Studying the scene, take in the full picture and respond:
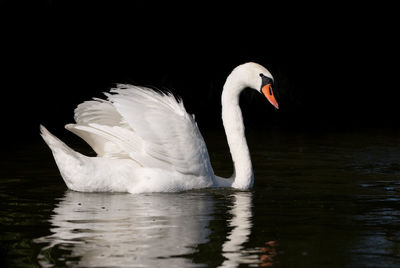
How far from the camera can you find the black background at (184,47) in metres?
20.1

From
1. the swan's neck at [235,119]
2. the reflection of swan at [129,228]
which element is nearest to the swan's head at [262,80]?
the swan's neck at [235,119]

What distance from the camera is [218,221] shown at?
7629mm

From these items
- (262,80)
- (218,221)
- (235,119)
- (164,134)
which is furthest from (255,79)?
(218,221)

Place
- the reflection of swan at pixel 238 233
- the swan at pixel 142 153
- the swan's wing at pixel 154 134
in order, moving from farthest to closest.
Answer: the swan's wing at pixel 154 134
the swan at pixel 142 153
the reflection of swan at pixel 238 233

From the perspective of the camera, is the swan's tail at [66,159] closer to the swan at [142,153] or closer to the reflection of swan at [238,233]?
the swan at [142,153]

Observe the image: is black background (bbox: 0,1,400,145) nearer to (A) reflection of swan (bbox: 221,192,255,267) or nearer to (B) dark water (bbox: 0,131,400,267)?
(B) dark water (bbox: 0,131,400,267)

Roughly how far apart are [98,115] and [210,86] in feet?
36.9

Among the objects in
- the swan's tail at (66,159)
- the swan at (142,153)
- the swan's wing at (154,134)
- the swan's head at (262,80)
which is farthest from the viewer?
the swan's head at (262,80)

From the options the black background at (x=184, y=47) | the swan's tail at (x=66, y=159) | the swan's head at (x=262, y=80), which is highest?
the black background at (x=184, y=47)

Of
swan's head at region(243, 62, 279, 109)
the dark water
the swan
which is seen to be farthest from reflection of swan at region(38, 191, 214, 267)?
swan's head at region(243, 62, 279, 109)

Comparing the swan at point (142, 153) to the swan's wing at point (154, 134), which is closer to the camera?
the swan at point (142, 153)

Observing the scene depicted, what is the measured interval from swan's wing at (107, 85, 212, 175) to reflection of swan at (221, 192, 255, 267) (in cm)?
56

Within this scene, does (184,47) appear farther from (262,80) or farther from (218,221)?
(218,221)

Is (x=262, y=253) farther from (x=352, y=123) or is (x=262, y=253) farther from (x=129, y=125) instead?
(x=352, y=123)
